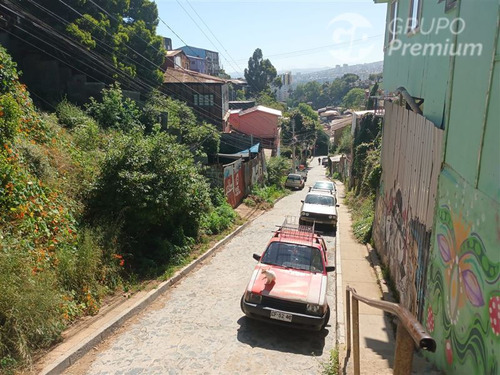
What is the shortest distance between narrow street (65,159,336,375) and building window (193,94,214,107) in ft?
87.8

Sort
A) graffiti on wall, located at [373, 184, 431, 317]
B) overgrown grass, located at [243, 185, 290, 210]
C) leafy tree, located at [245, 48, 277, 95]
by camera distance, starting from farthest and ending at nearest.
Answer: leafy tree, located at [245, 48, 277, 95], overgrown grass, located at [243, 185, 290, 210], graffiti on wall, located at [373, 184, 431, 317]

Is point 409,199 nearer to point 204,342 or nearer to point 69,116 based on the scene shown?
point 204,342

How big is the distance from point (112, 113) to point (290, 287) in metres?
13.5

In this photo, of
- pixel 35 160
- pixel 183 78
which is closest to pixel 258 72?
pixel 183 78

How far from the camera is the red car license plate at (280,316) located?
289 inches

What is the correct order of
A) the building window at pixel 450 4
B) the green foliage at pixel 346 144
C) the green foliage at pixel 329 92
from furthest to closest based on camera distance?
1. the green foliage at pixel 329 92
2. the green foliage at pixel 346 144
3. the building window at pixel 450 4

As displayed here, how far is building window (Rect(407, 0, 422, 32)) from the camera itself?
29.2ft

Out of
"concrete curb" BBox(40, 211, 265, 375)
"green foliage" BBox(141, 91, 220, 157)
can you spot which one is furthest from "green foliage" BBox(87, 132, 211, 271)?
"green foliage" BBox(141, 91, 220, 157)

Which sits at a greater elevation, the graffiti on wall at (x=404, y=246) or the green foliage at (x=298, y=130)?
the green foliage at (x=298, y=130)

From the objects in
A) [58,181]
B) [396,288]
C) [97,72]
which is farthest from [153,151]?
[97,72]

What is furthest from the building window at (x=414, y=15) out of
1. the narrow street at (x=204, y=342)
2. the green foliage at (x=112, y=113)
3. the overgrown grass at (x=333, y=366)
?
the green foliage at (x=112, y=113)

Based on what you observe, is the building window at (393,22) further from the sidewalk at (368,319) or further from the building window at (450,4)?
the sidewalk at (368,319)

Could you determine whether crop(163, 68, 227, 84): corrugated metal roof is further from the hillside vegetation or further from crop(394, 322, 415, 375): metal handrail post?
crop(394, 322, 415, 375): metal handrail post

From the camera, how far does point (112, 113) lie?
17750 millimetres
